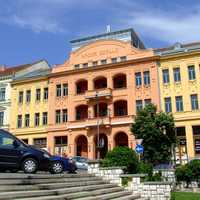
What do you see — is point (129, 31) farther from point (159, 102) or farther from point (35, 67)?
point (35, 67)

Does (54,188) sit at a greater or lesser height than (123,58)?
lesser

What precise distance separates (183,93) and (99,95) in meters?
10.7

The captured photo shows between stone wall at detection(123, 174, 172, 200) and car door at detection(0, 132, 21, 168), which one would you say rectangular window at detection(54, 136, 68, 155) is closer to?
stone wall at detection(123, 174, 172, 200)

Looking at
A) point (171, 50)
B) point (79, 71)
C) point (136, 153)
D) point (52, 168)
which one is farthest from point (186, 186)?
point (79, 71)

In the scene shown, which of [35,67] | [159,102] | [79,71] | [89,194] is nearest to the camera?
[89,194]

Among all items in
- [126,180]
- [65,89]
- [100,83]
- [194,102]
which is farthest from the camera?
[65,89]

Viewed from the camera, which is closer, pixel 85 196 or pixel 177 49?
pixel 85 196

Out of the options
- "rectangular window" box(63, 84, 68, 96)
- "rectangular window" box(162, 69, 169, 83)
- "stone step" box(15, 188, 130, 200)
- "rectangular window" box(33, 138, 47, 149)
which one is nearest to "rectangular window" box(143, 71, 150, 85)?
"rectangular window" box(162, 69, 169, 83)

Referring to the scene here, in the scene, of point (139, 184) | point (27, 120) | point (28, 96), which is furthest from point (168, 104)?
point (139, 184)

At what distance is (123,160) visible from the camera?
1856cm

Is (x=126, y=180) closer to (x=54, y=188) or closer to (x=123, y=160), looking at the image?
(x=123, y=160)

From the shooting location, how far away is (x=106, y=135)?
137ft

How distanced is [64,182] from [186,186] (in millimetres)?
10251

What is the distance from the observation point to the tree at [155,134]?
28.9 metres
